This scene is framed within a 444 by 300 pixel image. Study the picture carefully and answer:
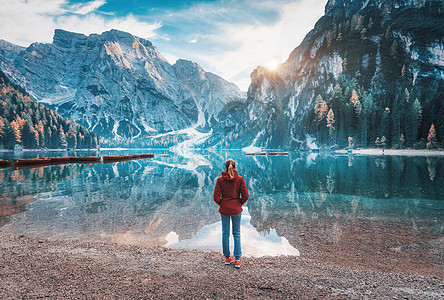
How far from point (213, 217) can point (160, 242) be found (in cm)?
447

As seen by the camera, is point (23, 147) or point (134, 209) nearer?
point (134, 209)

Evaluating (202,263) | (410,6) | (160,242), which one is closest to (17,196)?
(160,242)

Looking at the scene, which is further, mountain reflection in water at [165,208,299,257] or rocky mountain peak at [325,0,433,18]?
rocky mountain peak at [325,0,433,18]

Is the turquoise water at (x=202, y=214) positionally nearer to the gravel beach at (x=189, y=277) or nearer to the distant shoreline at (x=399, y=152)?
the gravel beach at (x=189, y=277)

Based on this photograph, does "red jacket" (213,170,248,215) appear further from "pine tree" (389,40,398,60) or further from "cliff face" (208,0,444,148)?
"pine tree" (389,40,398,60)

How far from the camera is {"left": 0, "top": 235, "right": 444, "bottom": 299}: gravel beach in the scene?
17.3 feet

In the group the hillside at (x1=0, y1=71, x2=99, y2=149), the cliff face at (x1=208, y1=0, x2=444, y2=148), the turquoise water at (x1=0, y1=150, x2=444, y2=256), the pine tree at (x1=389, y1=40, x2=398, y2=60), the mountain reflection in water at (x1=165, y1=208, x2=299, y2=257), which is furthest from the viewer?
the pine tree at (x1=389, y1=40, x2=398, y2=60)

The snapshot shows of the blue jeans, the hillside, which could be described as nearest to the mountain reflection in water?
the blue jeans

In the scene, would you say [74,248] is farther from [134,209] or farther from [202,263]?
[134,209]

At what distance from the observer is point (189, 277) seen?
6043mm

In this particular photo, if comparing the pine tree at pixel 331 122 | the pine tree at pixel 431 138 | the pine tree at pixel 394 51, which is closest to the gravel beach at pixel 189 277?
the pine tree at pixel 431 138

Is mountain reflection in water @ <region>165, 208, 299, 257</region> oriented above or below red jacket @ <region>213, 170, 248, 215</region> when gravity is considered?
below

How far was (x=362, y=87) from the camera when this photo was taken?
121375mm

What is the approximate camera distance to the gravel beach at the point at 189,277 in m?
5.26
